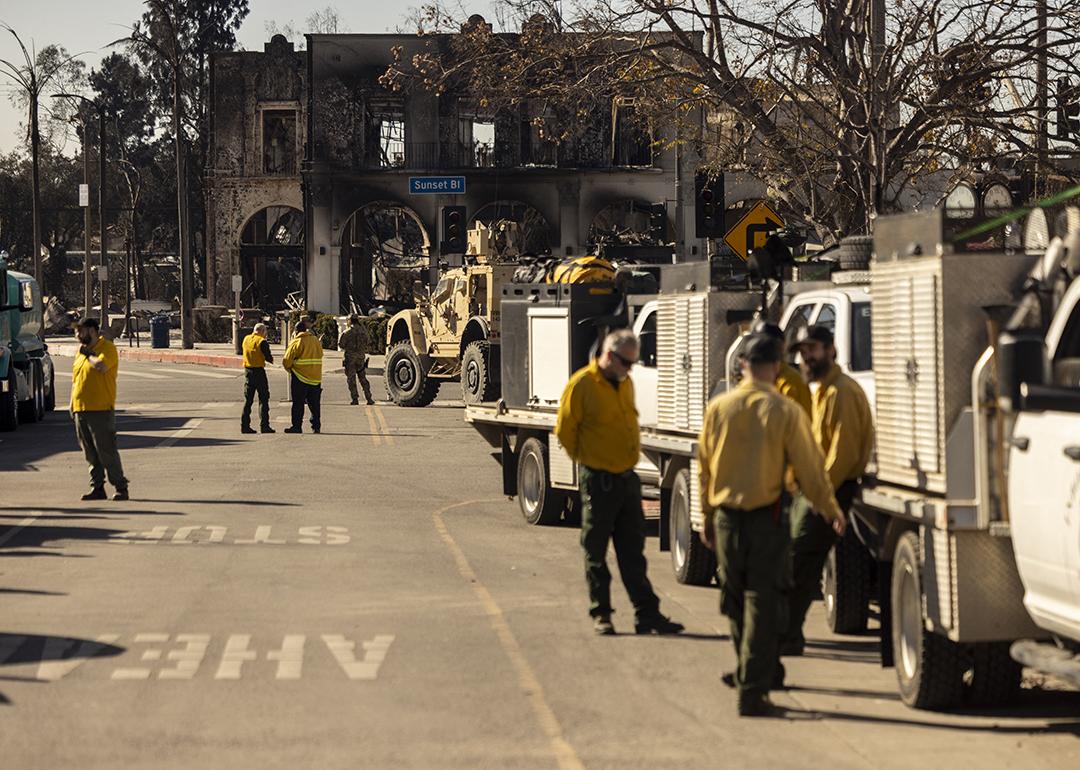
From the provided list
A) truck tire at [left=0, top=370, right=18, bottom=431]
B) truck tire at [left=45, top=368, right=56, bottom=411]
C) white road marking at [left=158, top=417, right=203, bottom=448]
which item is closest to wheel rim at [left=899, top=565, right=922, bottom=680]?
white road marking at [left=158, top=417, right=203, bottom=448]

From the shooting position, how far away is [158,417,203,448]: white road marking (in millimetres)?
27766

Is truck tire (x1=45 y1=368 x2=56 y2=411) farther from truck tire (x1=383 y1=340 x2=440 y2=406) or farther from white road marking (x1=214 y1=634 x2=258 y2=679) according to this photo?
white road marking (x1=214 y1=634 x2=258 y2=679)

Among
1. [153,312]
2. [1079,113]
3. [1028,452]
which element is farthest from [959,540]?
[153,312]

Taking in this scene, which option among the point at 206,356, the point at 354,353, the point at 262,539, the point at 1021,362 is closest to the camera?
the point at 1021,362

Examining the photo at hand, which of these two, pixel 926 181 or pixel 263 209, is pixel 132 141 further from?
pixel 926 181

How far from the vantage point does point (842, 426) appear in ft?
33.5

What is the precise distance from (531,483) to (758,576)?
29.4 feet

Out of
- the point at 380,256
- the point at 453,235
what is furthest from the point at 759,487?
the point at 380,256

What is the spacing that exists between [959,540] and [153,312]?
8600 centimetres

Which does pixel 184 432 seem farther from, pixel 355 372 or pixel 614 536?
pixel 614 536

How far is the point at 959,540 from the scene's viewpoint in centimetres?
884

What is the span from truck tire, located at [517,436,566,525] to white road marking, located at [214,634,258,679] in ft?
20.8

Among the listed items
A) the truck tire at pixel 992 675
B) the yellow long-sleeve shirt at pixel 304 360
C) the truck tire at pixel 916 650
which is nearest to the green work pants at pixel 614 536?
the truck tire at pixel 916 650

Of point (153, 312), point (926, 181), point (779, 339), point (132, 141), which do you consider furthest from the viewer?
point (132, 141)
